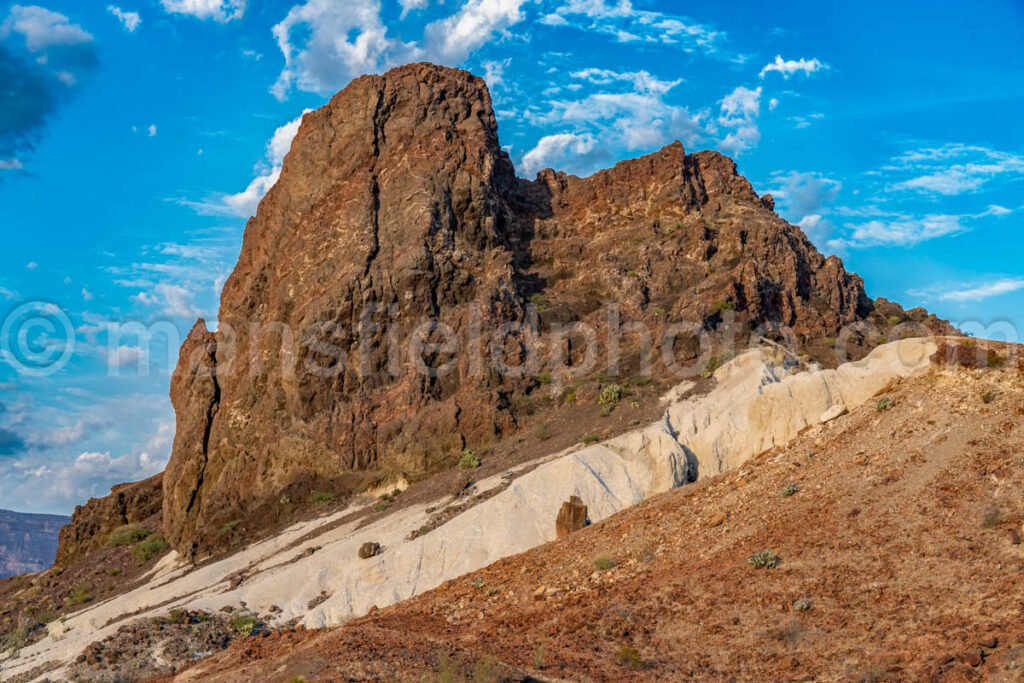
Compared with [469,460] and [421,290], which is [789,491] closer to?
[469,460]

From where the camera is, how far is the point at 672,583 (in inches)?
765

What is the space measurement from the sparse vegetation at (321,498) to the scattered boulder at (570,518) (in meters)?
16.8

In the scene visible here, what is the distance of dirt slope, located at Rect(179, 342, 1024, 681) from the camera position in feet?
50.6

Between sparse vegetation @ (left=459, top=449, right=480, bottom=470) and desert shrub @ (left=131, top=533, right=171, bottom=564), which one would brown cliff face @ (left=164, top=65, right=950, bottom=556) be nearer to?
sparse vegetation @ (left=459, top=449, right=480, bottom=470)

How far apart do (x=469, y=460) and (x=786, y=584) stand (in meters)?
22.3

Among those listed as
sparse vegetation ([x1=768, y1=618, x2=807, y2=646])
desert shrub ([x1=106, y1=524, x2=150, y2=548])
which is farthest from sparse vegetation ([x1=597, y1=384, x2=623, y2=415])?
desert shrub ([x1=106, y1=524, x2=150, y2=548])

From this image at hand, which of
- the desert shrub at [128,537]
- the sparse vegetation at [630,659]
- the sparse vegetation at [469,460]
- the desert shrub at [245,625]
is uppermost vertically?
the desert shrub at [128,537]

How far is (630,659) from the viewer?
1653 centimetres

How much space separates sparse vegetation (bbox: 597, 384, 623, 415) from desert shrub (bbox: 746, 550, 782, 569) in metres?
20.0

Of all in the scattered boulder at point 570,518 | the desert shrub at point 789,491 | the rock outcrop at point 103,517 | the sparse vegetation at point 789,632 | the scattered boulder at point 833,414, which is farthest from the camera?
the rock outcrop at point 103,517

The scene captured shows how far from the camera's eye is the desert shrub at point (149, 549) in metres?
46.4

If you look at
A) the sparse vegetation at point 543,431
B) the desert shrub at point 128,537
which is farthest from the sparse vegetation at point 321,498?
the desert shrub at point 128,537

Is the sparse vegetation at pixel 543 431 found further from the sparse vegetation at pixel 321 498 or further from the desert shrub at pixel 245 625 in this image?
the desert shrub at pixel 245 625

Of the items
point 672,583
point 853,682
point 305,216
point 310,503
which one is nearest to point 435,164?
point 305,216
